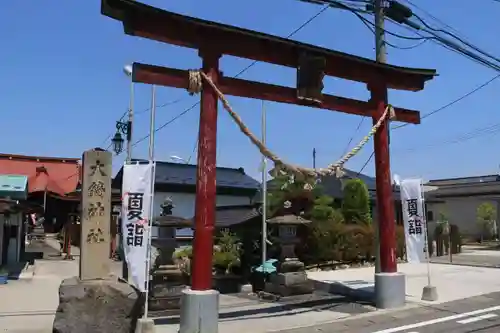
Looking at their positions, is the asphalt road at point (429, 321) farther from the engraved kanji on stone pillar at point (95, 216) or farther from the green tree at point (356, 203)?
the green tree at point (356, 203)

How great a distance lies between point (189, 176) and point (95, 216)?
1996 centimetres

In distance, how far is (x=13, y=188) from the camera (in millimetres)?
21641

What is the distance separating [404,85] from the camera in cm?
1227

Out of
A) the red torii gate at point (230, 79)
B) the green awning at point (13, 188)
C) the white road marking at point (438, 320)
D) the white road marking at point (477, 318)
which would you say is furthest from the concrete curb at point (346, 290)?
the green awning at point (13, 188)

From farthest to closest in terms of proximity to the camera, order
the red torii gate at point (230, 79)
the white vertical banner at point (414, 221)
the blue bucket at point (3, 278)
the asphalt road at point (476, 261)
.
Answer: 1. the asphalt road at point (476, 261)
2. the blue bucket at point (3, 278)
3. the white vertical banner at point (414, 221)
4. the red torii gate at point (230, 79)

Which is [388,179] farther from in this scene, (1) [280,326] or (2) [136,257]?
(2) [136,257]

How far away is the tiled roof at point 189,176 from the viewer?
26.2m

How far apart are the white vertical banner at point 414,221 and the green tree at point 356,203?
950 centimetres

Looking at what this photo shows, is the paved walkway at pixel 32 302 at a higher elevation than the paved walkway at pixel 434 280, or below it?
below

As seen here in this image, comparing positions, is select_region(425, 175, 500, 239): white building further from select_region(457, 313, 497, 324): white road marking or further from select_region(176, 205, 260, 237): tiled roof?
select_region(457, 313, 497, 324): white road marking

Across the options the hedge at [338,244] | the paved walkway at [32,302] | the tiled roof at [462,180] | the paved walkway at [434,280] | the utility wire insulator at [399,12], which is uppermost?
the utility wire insulator at [399,12]

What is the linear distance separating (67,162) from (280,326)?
1279 inches

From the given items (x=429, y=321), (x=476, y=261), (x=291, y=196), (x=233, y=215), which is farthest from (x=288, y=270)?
(x=476, y=261)

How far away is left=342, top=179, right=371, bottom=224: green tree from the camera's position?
21.9m
